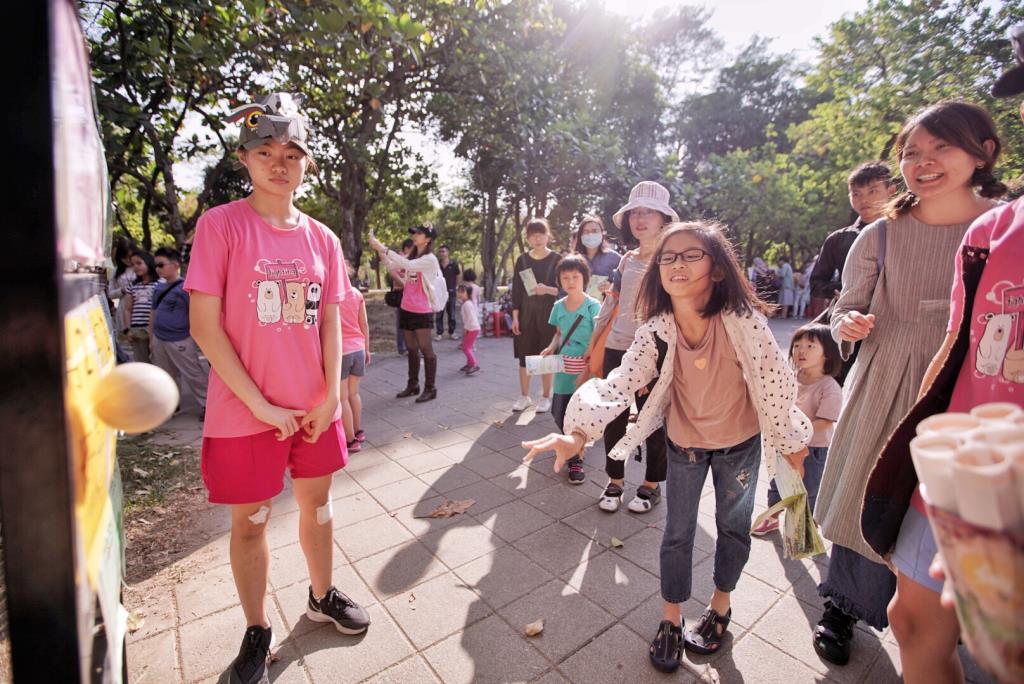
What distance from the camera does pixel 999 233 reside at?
139 cm

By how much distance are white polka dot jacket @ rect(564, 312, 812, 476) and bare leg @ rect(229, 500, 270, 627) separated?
130cm

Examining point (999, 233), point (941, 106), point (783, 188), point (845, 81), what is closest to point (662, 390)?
point (999, 233)

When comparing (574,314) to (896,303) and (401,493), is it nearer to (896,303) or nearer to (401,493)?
(401,493)

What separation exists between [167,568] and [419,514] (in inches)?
59.1

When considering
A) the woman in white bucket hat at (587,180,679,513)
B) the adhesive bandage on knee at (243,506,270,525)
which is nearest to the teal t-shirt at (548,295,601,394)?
the woman in white bucket hat at (587,180,679,513)

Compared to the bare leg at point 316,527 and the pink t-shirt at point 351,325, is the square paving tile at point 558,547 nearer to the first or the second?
the bare leg at point 316,527

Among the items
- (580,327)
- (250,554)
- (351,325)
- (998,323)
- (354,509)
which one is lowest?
(354,509)

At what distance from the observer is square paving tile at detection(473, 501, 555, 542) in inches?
135

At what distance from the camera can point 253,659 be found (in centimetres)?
219

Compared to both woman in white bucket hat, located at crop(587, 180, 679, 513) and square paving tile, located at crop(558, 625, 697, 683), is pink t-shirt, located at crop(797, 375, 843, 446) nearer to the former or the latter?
woman in white bucket hat, located at crop(587, 180, 679, 513)

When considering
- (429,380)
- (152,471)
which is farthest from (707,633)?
(429,380)

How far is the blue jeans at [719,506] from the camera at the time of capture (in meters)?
2.28

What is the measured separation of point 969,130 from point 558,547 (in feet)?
9.14

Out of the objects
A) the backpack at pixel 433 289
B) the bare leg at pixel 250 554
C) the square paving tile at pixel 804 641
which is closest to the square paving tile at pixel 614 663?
the square paving tile at pixel 804 641
